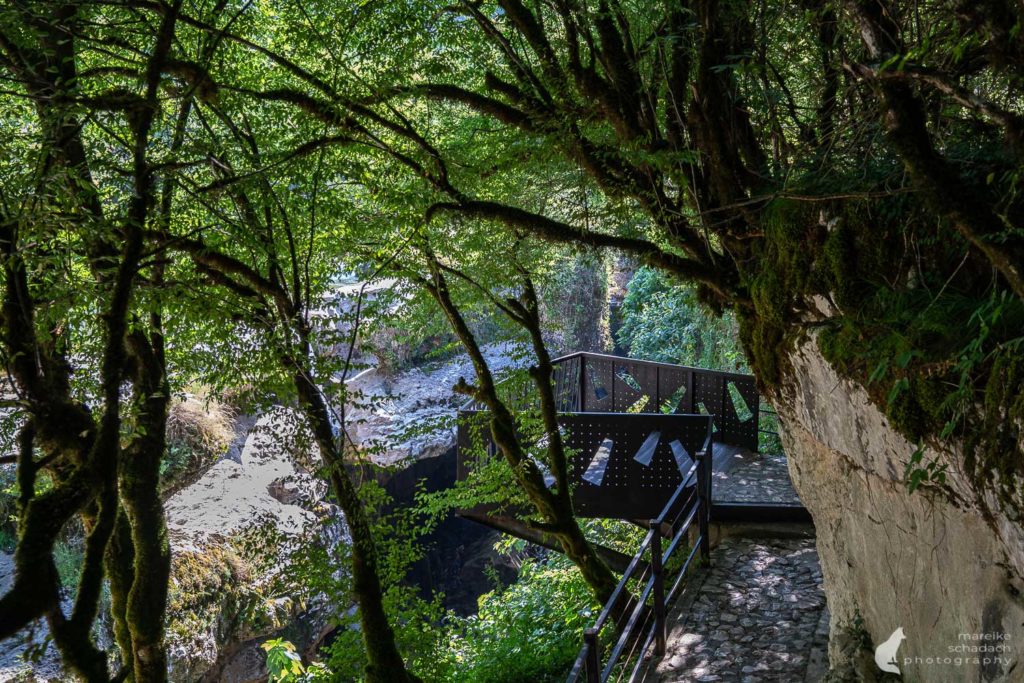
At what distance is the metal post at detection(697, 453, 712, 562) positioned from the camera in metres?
6.32

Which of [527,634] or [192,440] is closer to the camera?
[527,634]

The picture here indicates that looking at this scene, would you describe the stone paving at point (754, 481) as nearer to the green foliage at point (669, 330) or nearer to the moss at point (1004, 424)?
the green foliage at point (669, 330)

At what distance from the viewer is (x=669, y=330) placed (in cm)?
1642

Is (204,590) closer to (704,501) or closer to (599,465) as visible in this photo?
(599,465)

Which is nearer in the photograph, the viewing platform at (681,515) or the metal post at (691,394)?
the viewing platform at (681,515)

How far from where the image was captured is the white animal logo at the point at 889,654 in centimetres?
402

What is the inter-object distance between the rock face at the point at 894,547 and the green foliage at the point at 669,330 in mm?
8202

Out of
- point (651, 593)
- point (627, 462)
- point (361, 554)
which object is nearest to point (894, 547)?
point (651, 593)

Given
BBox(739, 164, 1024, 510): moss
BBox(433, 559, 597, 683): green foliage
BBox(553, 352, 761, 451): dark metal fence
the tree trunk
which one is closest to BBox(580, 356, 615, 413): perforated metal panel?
BBox(553, 352, 761, 451): dark metal fence

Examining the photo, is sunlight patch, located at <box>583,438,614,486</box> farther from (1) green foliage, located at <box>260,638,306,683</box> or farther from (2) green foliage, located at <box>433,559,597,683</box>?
(1) green foliage, located at <box>260,638,306,683</box>

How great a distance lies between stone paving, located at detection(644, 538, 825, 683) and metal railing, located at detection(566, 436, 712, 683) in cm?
18

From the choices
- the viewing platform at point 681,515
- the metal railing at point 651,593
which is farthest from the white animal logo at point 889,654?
the metal railing at point 651,593

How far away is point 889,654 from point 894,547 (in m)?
0.69

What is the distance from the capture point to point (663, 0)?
3.94 meters
